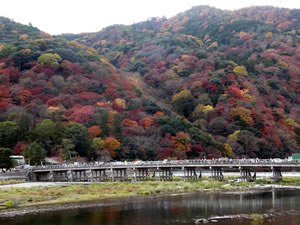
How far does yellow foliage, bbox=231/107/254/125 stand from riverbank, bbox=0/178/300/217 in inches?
1899

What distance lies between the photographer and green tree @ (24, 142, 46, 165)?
81.6m

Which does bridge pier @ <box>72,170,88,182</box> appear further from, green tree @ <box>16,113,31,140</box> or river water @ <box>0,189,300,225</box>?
river water @ <box>0,189,300,225</box>

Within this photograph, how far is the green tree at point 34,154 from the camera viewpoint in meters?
81.6

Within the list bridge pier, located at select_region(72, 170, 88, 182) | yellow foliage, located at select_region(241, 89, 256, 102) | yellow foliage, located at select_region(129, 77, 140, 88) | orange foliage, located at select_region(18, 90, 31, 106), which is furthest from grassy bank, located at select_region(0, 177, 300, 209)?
yellow foliage, located at select_region(129, 77, 140, 88)

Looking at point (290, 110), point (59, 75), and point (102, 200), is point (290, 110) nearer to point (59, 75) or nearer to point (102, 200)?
point (59, 75)

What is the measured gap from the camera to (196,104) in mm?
123188

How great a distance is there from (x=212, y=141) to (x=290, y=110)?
4083 cm

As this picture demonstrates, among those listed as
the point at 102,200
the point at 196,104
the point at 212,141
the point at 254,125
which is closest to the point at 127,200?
the point at 102,200

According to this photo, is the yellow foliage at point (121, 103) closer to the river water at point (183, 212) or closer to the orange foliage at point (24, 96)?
the orange foliage at point (24, 96)

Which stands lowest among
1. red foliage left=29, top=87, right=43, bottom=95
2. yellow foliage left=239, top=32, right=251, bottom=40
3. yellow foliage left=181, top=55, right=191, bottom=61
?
red foliage left=29, top=87, right=43, bottom=95

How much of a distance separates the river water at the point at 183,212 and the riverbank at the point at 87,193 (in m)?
3.61

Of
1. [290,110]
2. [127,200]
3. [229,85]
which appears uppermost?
[229,85]

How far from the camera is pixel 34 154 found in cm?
8156

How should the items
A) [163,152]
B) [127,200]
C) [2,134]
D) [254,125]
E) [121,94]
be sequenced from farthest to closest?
[121,94], [254,125], [163,152], [2,134], [127,200]
